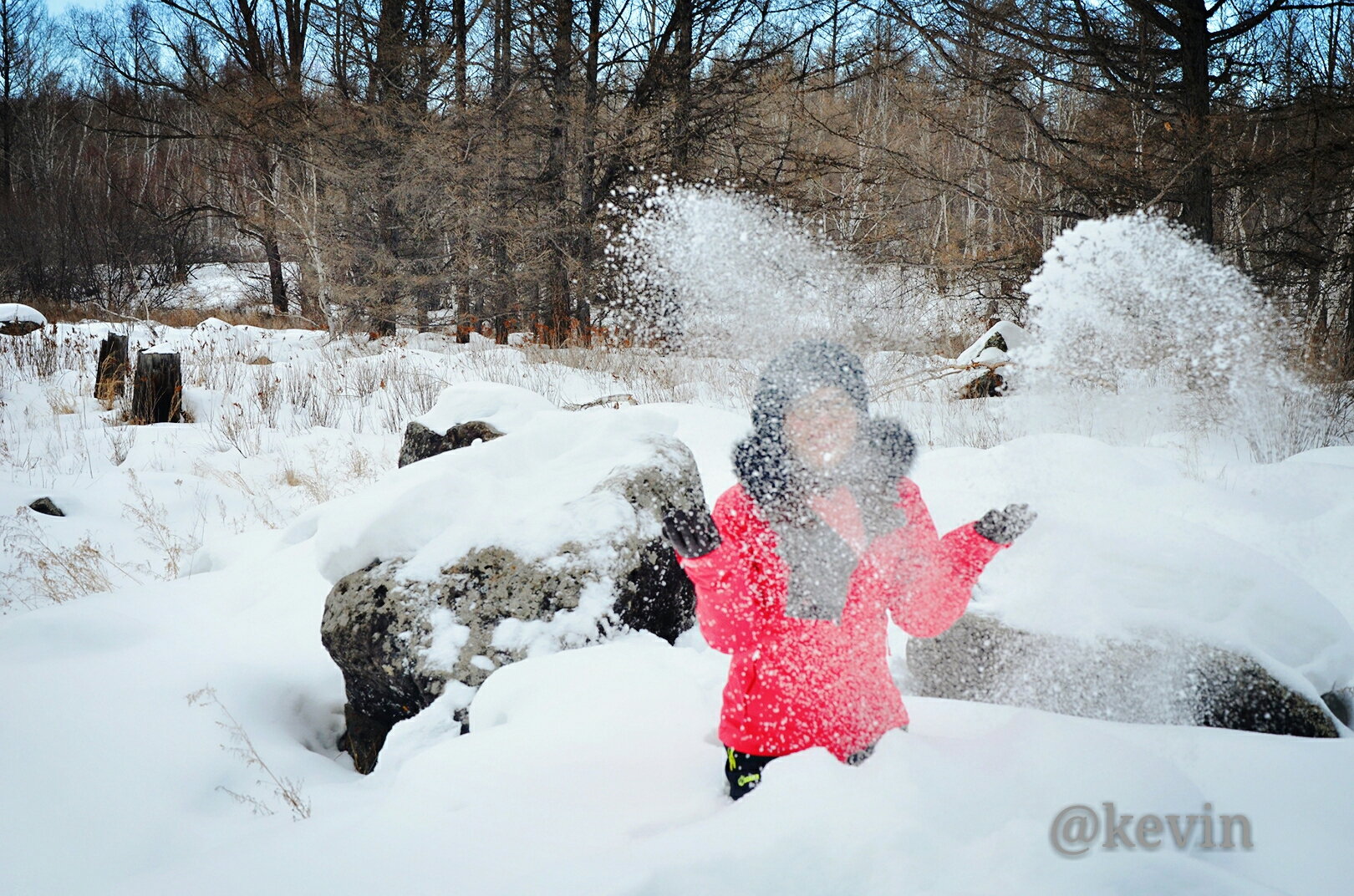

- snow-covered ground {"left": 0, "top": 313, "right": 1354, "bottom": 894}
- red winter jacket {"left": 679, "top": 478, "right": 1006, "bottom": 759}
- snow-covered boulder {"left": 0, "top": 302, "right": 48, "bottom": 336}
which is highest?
snow-covered boulder {"left": 0, "top": 302, "right": 48, "bottom": 336}

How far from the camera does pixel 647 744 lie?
73.2 inches

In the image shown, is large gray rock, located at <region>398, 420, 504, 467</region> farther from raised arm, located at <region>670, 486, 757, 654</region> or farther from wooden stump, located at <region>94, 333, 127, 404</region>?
wooden stump, located at <region>94, 333, 127, 404</region>

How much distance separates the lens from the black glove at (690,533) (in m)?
1.39

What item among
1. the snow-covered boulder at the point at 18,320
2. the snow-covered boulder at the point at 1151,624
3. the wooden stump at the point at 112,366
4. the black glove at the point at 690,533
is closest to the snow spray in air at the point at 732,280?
the snow-covered boulder at the point at 1151,624

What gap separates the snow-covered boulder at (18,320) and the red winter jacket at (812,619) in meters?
14.1

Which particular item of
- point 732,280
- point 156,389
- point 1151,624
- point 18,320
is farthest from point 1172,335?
point 18,320

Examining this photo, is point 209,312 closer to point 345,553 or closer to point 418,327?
point 418,327

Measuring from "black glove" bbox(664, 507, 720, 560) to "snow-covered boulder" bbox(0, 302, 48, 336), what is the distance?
14.0m

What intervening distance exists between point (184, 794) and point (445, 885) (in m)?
1.29

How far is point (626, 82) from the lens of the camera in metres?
11.5

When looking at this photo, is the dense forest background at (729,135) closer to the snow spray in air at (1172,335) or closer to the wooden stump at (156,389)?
the snow spray in air at (1172,335)

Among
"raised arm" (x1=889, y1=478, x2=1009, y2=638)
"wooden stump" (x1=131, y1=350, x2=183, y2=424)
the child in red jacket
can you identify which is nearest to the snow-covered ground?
the child in red jacket

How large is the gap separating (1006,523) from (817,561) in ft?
1.27

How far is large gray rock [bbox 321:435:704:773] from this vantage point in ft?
8.19
